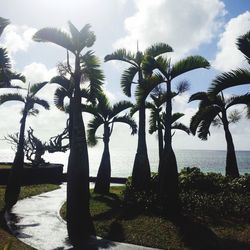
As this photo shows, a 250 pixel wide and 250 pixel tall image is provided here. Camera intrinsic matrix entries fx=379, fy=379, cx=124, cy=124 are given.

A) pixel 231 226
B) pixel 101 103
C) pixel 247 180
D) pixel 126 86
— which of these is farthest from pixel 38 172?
pixel 231 226

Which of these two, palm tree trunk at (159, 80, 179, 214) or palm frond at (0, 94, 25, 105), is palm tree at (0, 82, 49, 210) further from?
palm tree trunk at (159, 80, 179, 214)

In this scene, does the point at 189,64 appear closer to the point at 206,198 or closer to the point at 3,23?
the point at 206,198

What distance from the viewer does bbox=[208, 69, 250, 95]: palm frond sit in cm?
1213

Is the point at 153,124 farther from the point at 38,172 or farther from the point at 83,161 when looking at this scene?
the point at 83,161

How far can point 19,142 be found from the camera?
1778 centimetres

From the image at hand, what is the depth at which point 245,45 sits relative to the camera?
1226 centimetres

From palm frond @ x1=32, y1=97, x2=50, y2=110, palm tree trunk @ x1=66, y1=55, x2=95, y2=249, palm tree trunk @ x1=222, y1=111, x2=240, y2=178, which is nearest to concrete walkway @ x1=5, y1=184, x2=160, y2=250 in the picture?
palm tree trunk @ x1=66, y1=55, x2=95, y2=249

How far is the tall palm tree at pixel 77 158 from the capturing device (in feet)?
38.5

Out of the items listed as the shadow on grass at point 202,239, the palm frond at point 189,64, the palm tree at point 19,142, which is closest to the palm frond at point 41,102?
the palm tree at point 19,142

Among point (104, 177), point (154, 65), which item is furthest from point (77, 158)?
point (104, 177)

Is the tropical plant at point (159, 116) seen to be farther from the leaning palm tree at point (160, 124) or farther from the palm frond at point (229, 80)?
the palm frond at point (229, 80)

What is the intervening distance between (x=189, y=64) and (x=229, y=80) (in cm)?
304

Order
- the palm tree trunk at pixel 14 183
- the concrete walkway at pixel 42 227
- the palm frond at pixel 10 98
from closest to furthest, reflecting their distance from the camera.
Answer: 1. the concrete walkway at pixel 42 227
2. the palm tree trunk at pixel 14 183
3. the palm frond at pixel 10 98

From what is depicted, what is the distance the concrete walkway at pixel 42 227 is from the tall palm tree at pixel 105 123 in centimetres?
368
